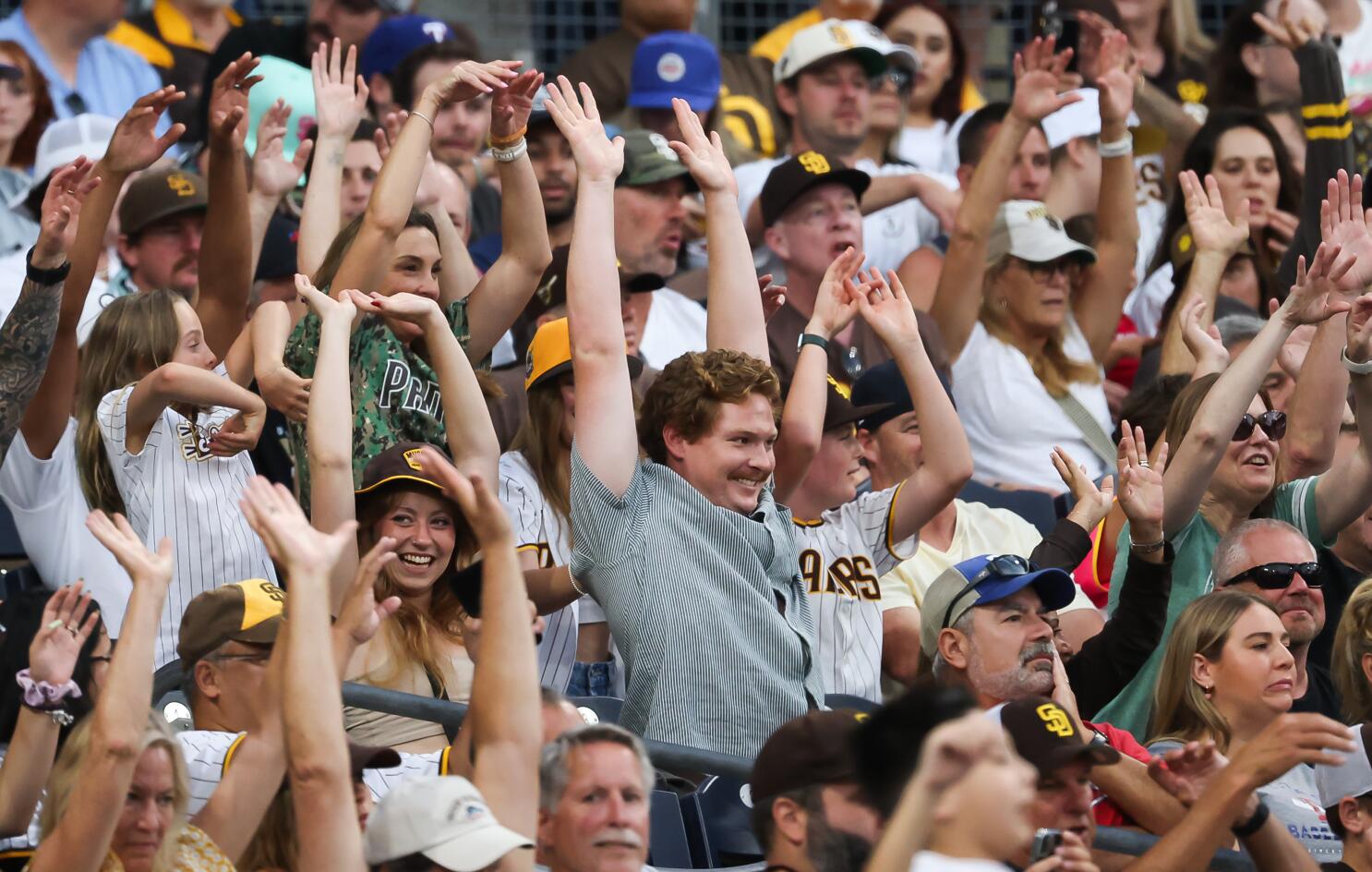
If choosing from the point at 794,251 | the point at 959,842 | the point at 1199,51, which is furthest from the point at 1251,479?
the point at 1199,51

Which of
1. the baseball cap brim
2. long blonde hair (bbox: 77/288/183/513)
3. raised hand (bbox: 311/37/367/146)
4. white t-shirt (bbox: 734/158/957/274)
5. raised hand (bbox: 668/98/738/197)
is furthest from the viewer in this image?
white t-shirt (bbox: 734/158/957/274)

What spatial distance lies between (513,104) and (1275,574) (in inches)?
93.9

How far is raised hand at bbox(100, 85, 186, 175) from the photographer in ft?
20.1

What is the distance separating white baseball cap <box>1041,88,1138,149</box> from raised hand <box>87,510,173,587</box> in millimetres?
5930

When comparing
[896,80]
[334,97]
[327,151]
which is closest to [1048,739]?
[327,151]

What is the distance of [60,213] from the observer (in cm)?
577

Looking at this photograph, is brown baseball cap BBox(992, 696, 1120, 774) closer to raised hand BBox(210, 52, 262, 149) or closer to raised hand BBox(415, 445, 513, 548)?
raised hand BBox(415, 445, 513, 548)

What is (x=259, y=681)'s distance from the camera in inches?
196

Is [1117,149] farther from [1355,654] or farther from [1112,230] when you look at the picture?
[1355,654]

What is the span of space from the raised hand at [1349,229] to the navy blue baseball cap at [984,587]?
167 centimetres

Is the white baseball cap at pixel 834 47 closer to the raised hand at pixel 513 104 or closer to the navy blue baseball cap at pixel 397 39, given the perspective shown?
the navy blue baseball cap at pixel 397 39

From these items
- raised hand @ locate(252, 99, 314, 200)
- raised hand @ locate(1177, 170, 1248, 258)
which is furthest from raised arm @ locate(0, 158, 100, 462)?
raised hand @ locate(1177, 170, 1248, 258)

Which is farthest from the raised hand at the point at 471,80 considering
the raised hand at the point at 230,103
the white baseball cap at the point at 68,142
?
the white baseball cap at the point at 68,142

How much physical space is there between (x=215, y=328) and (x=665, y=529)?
6.78 ft
